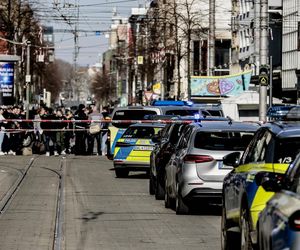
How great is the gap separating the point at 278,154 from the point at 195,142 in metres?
5.85

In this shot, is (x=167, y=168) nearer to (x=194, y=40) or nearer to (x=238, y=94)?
(x=238, y=94)

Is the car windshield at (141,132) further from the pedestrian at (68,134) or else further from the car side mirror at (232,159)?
the car side mirror at (232,159)

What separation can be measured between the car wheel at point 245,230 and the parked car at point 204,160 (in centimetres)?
570

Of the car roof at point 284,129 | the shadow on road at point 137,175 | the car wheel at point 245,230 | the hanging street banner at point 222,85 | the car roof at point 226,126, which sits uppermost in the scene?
the hanging street banner at point 222,85

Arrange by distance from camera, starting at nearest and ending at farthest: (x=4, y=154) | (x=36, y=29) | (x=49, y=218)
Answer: (x=49, y=218) < (x=4, y=154) < (x=36, y=29)

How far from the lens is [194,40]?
3184 inches

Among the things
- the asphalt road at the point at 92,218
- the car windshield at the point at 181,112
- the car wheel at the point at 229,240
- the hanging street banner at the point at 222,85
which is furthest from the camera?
the hanging street banner at the point at 222,85

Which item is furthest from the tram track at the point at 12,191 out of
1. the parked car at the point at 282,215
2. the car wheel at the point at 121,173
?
the parked car at the point at 282,215

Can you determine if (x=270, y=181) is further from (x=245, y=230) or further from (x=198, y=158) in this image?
(x=198, y=158)

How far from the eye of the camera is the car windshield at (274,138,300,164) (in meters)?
10.3

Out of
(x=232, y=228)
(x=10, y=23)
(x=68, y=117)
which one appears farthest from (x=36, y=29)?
(x=232, y=228)

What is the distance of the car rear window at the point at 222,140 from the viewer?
52.8 ft

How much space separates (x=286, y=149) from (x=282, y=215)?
333 centimetres

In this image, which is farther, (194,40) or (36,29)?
(194,40)
